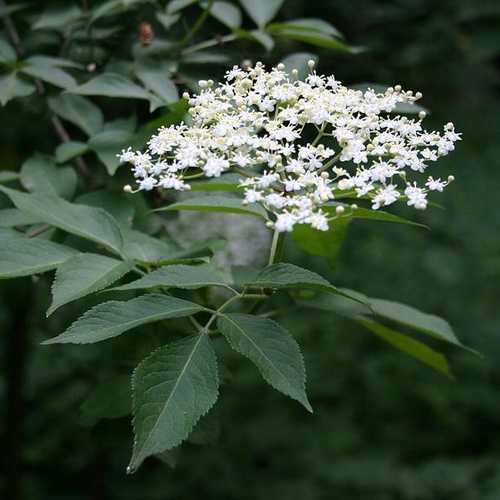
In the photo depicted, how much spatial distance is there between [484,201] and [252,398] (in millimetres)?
2030

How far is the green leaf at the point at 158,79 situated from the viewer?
6.94 ft

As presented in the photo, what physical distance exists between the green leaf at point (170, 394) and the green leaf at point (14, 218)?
58 cm

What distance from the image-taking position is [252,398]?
16.3 ft

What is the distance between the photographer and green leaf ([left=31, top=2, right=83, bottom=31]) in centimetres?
240

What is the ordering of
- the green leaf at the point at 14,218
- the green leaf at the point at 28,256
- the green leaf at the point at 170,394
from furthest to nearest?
the green leaf at the point at 14,218
the green leaf at the point at 28,256
the green leaf at the point at 170,394

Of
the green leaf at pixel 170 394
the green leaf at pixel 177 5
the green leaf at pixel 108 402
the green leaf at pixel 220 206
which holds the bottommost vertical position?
the green leaf at pixel 108 402

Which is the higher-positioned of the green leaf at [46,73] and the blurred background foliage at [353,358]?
the green leaf at [46,73]

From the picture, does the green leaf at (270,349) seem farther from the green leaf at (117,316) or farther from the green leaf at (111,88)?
the green leaf at (111,88)

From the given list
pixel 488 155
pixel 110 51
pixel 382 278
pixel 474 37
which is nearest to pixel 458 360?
pixel 382 278

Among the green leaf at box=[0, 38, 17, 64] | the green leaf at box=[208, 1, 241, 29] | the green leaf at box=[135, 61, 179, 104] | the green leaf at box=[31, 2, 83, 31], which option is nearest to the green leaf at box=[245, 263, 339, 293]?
the green leaf at box=[135, 61, 179, 104]

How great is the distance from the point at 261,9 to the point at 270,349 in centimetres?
144

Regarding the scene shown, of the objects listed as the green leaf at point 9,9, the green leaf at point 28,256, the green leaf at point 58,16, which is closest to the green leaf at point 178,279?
the green leaf at point 28,256

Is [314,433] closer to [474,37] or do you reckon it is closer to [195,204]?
[474,37]

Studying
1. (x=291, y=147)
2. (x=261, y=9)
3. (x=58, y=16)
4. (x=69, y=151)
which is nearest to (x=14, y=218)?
(x=69, y=151)
